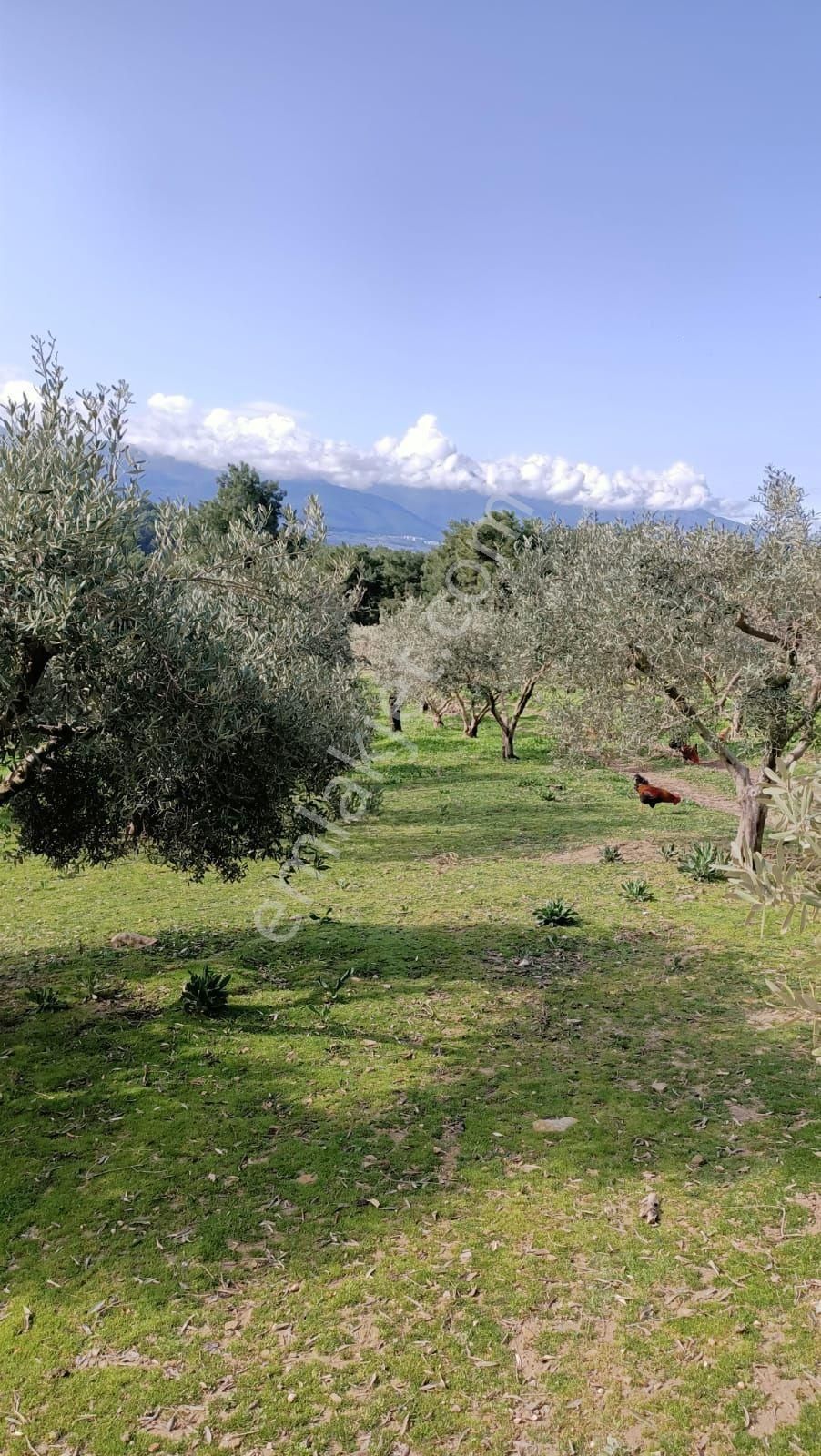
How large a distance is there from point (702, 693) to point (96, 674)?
12132mm

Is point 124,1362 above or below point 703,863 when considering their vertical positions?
below

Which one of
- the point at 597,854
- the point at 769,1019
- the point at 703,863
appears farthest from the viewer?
the point at 597,854

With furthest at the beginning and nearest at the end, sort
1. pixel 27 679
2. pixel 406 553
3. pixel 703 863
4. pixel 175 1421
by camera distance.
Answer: pixel 406 553, pixel 703 863, pixel 27 679, pixel 175 1421

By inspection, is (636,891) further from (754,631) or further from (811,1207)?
(811,1207)

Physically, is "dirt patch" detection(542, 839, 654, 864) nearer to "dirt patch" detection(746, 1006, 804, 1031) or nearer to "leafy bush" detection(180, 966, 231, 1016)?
"dirt patch" detection(746, 1006, 804, 1031)

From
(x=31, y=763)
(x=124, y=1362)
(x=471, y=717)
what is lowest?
(x=124, y=1362)

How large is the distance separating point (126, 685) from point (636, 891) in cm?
1149

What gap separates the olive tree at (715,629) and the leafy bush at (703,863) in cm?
98

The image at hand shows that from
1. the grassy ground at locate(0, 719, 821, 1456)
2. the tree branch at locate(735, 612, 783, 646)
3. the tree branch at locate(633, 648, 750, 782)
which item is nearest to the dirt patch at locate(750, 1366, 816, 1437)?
the grassy ground at locate(0, 719, 821, 1456)

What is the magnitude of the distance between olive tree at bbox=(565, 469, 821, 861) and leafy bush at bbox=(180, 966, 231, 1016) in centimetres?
934

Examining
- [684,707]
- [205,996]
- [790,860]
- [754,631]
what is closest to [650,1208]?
[790,860]

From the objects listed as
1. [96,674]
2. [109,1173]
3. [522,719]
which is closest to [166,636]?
[96,674]

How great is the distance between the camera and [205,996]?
1067 cm

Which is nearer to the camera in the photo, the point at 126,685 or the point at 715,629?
the point at 126,685
